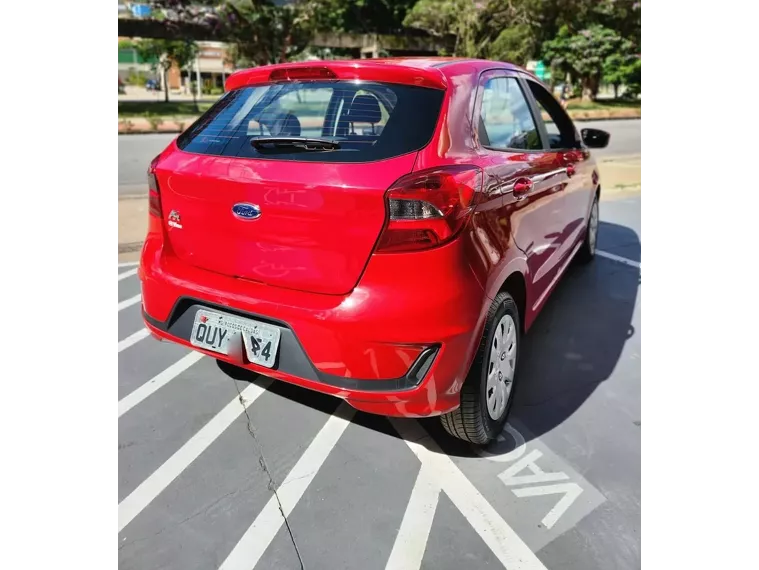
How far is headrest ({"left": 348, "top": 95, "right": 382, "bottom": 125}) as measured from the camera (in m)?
2.22

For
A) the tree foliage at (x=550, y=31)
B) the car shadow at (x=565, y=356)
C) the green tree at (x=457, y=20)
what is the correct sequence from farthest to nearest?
the tree foliage at (x=550, y=31), the green tree at (x=457, y=20), the car shadow at (x=565, y=356)

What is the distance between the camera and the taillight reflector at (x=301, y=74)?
2.31 meters

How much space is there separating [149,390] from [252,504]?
113 cm

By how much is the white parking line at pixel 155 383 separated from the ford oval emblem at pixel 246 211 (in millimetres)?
1172

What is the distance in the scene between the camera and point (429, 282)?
1952mm

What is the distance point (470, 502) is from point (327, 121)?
5.88 feet

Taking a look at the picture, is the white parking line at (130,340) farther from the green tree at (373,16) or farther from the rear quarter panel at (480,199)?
the green tree at (373,16)

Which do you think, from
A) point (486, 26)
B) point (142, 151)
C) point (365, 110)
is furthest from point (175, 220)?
point (486, 26)

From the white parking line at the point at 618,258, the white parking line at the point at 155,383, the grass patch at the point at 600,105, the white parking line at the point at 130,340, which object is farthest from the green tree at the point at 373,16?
the white parking line at the point at 155,383

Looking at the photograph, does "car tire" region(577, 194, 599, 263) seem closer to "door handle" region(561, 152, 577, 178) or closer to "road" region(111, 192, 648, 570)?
"door handle" region(561, 152, 577, 178)

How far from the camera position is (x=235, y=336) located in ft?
7.27

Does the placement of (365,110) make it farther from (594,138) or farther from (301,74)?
(594,138)

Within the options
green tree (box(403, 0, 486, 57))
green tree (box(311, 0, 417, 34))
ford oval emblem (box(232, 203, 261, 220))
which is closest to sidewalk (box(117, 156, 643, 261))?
ford oval emblem (box(232, 203, 261, 220))
